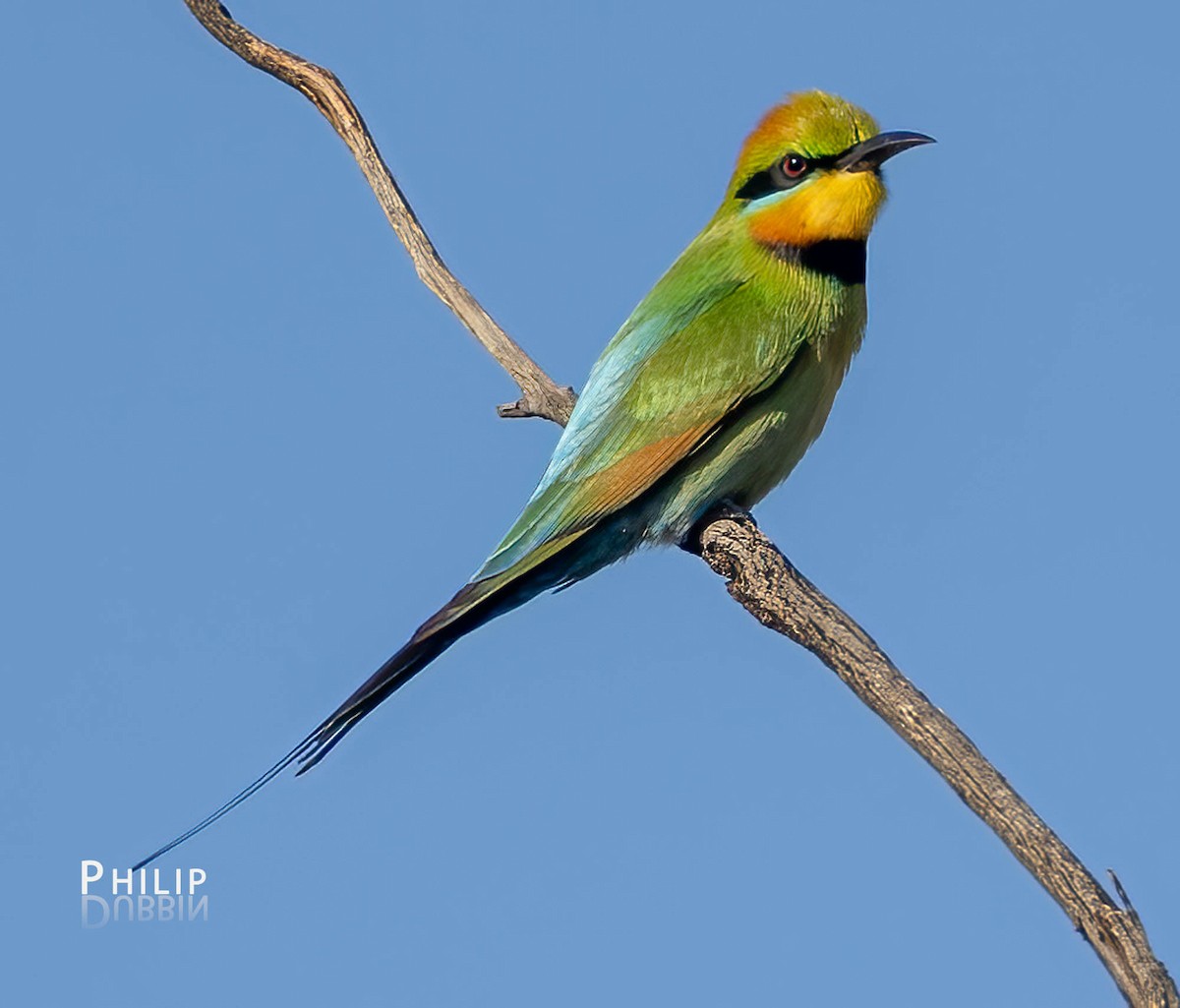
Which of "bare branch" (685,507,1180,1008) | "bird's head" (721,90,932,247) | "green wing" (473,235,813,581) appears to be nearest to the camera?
"bare branch" (685,507,1180,1008)

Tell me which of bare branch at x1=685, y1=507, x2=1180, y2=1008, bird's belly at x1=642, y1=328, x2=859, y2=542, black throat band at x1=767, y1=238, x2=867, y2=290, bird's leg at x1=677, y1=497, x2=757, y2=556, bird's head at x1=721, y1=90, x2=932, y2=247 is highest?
bird's head at x1=721, y1=90, x2=932, y2=247

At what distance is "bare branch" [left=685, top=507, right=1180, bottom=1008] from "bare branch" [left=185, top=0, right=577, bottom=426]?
0.92 meters

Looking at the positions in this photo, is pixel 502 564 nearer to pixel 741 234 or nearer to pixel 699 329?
pixel 699 329

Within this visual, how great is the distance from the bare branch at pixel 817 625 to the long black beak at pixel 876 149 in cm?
91

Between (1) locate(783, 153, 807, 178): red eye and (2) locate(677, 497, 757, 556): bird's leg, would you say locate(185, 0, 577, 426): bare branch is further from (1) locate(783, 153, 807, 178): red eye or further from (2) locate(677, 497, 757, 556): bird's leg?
(1) locate(783, 153, 807, 178): red eye

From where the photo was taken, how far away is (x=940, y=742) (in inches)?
118

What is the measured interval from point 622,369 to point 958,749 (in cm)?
169

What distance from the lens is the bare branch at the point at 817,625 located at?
8.76ft

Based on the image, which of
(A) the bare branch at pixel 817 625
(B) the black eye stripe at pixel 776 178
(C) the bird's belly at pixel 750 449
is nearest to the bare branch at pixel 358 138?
(A) the bare branch at pixel 817 625

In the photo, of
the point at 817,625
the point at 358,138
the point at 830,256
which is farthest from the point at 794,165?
the point at 817,625

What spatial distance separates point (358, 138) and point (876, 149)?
1.28 metres

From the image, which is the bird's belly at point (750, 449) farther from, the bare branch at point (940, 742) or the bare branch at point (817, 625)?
the bare branch at point (940, 742)

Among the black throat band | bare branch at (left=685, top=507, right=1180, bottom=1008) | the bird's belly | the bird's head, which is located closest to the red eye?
the bird's head

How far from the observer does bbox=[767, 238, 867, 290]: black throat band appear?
429 cm
